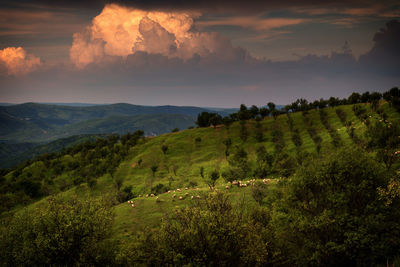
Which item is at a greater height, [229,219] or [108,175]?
[229,219]

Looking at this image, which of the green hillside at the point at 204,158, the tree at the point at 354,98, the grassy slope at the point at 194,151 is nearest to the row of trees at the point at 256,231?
the green hillside at the point at 204,158

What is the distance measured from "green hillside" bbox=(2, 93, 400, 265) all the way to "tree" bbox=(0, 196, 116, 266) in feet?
94.4

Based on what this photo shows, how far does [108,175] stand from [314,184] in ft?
438

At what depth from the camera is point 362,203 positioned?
38.1m

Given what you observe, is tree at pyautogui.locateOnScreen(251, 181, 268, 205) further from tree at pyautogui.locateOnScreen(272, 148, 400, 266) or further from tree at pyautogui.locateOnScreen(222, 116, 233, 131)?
tree at pyautogui.locateOnScreen(222, 116, 233, 131)

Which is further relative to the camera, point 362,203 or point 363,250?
point 362,203

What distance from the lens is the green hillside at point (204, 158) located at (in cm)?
10044

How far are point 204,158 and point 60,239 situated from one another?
387 ft

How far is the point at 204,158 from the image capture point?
152m

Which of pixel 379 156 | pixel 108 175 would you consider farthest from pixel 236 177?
pixel 108 175

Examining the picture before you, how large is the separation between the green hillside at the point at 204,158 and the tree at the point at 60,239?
28.8 m

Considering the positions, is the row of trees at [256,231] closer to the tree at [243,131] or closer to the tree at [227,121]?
the tree at [243,131]

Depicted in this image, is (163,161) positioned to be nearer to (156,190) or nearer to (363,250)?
(156,190)

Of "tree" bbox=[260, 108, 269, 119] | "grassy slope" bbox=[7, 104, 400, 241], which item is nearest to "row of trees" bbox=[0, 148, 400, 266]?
"grassy slope" bbox=[7, 104, 400, 241]
